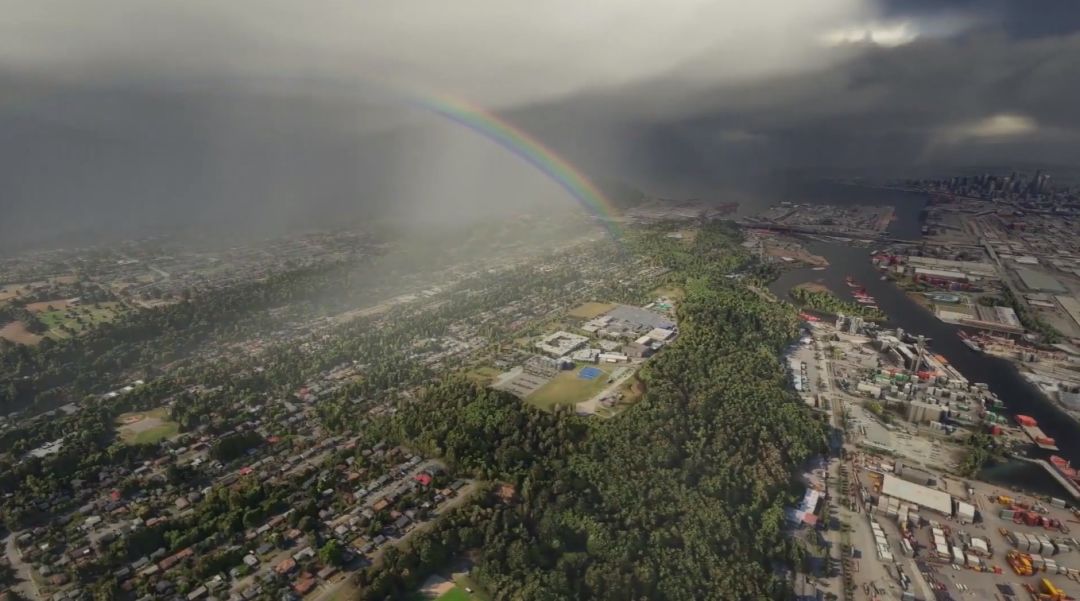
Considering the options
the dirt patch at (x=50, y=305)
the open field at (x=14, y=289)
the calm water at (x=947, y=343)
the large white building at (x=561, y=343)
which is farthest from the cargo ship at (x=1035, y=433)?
the open field at (x=14, y=289)

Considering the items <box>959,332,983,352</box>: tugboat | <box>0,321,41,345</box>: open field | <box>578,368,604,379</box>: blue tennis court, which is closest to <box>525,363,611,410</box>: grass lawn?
<box>578,368,604,379</box>: blue tennis court

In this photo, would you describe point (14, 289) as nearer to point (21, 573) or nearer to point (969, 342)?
point (21, 573)

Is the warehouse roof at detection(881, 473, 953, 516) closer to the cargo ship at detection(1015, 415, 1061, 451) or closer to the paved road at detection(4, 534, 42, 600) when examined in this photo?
the cargo ship at detection(1015, 415, 1061, 451)

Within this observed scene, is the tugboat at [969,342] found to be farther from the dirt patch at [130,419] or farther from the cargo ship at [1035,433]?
the dirt patch at [130,419]

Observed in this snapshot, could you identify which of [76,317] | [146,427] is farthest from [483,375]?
[76,317]

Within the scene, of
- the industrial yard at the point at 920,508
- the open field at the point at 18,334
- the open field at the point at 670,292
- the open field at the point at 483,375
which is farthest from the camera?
the open field at the point at 670,292

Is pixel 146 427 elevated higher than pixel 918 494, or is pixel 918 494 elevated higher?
pixel 918 494

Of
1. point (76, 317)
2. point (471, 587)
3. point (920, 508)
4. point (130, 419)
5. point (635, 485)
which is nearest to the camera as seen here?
point (471, 587)
